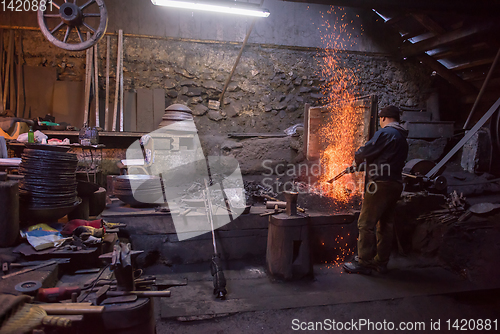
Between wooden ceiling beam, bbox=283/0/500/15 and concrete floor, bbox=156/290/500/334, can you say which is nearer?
concrete floor, bbox=156/290/500/334

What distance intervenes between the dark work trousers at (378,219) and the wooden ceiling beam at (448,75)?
6.52 metres

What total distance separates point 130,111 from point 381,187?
20.2 feet

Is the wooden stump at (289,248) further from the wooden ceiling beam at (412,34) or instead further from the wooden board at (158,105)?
the wooden ceiling beam at (412,34)

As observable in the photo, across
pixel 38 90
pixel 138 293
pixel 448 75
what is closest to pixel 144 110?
pixel 38 90

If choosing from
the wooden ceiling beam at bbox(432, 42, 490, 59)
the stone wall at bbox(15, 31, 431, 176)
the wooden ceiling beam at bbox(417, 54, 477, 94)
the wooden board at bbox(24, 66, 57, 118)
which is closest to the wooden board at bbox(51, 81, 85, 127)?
the wooden board at bbox(24, 66, 57, 118)

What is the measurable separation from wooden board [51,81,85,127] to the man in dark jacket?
6594 millimetres

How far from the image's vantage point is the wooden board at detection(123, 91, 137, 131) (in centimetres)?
730

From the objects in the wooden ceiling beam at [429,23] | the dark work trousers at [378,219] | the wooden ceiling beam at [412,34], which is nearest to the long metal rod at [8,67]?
the dark work trousers at [378,219]

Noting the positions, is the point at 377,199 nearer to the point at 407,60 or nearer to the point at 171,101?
the point at 171,101

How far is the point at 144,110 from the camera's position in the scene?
7438 mm

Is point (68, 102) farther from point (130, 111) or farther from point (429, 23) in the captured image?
point (429, 23)

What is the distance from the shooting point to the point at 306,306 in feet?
11.2

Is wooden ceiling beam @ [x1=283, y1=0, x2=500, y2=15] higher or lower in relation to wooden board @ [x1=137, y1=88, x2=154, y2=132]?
higher

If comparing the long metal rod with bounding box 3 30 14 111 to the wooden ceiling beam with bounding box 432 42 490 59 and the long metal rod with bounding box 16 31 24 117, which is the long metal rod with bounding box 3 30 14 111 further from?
Result: the wooden ceiling beam with bounding box 432 42 490 59
